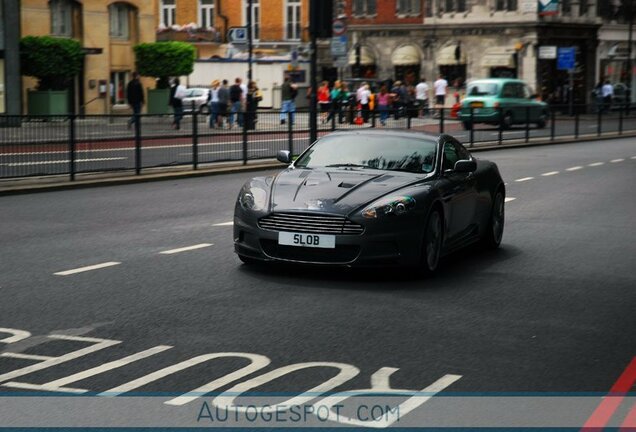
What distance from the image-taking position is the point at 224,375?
719cm

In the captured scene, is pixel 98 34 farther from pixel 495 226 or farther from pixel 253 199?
pixel 253 199

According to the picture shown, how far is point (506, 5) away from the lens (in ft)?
228

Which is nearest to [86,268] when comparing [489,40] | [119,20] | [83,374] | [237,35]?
[83,374]

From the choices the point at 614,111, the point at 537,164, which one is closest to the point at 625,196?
the point at 537,164

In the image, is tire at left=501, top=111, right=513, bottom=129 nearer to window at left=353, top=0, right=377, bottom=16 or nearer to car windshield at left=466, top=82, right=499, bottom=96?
car windshield at left=466, top=82, right=499, bottom=96

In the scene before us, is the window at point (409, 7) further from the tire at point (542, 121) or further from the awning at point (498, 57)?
the tire at point (542, 121)

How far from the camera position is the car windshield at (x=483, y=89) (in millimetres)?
49031

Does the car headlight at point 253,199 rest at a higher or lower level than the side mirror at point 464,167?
lower

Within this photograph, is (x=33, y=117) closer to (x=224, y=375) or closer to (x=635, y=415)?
(x=224, y=375)

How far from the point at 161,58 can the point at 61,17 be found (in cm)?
442

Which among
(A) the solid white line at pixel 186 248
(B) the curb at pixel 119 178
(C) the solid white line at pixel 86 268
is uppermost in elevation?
(C) the solid white line at pixel 86 268

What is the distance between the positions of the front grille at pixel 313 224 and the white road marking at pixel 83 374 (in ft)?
9.51

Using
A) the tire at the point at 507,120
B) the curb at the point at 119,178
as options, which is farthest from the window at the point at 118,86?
the curb at the point at 119,178

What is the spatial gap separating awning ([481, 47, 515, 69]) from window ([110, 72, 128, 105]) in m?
26.6
